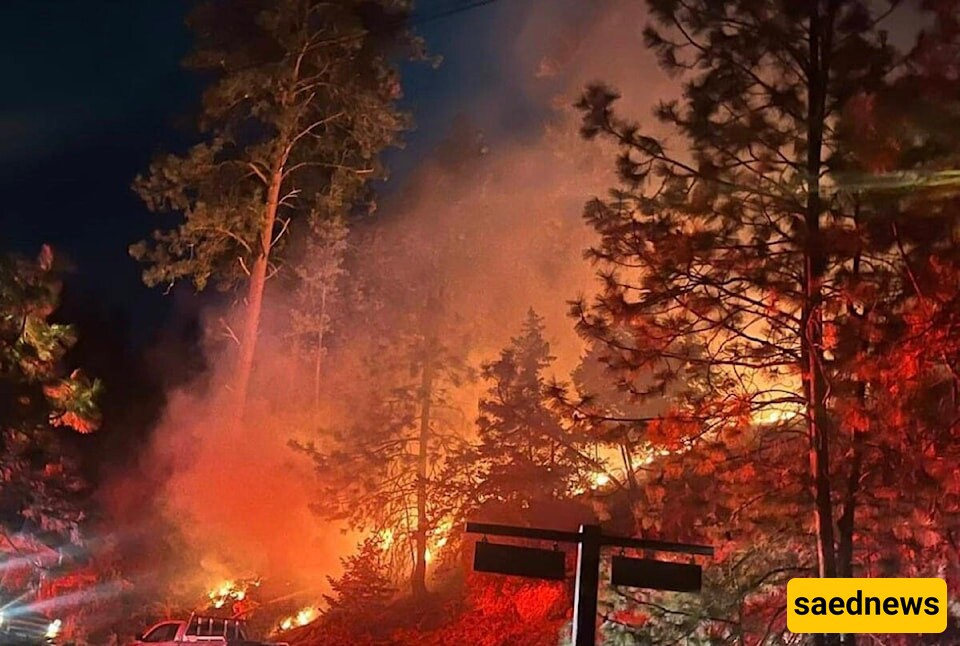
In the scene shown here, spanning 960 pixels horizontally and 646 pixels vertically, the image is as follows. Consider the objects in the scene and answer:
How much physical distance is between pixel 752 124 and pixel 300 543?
12407 millimetres

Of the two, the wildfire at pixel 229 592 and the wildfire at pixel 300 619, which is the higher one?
the wildfire at pixel 229 592

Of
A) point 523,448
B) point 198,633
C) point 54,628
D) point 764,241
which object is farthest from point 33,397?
point 764,241

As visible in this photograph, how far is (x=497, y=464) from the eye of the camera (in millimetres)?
16016

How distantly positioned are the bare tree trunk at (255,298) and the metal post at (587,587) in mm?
11601

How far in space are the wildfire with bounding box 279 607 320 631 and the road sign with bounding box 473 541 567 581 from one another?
10.1 meters

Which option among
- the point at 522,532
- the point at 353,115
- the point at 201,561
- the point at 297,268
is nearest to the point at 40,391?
the point at 201,561

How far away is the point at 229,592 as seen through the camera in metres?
15.8

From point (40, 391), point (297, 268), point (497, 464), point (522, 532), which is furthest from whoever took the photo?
point (297, 268)

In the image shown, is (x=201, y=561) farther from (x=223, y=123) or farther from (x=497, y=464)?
(x=223, y=123)

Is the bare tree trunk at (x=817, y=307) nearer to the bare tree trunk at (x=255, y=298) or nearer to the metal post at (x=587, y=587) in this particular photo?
the metal post at (x=587, y=587)

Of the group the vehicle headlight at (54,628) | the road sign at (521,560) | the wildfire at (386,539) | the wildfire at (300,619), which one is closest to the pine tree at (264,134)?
the wildfire at (386,539)

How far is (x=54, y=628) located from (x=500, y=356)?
9.02 meters

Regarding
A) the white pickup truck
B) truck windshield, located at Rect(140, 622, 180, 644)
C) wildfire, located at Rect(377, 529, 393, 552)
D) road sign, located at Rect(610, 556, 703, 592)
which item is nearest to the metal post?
road sign, located at Rect(610, 556, 703, 592)

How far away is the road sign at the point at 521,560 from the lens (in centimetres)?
651
